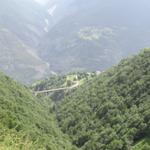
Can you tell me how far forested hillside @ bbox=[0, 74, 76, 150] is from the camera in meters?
28.2

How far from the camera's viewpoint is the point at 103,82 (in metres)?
182

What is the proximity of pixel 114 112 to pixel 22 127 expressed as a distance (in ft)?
183

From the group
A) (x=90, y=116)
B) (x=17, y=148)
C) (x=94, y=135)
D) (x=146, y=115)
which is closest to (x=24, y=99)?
(x=90, y=116)

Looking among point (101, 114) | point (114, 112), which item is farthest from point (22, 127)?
point (101, 114)

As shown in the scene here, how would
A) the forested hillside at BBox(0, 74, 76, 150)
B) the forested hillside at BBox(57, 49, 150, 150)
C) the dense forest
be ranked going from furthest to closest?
the forested hillside at BBox(57, 49, 150, 150) < the dense forest < the forested hillside at BBox(0, 74, 76, 150)

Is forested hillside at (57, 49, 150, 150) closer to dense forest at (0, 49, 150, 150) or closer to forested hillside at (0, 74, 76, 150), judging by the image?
dense forest at (0, 49, 150, 150)

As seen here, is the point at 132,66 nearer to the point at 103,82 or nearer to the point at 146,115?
the point at 103,82

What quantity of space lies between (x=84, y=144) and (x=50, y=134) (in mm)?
12494

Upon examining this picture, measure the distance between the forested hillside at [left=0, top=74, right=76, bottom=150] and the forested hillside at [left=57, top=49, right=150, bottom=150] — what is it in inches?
309

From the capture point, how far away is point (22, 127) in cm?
9262

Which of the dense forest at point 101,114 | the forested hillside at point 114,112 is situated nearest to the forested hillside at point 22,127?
the dense forest at point 101,114

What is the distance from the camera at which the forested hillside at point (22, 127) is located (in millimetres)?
28209

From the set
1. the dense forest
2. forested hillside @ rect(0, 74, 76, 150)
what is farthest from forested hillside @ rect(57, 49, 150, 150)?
forested hillside @ rect(0, 74, 76, 150)

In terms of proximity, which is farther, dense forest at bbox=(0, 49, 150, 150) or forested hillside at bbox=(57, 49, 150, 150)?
forested hillside at bbox=(57, 49, 150, 150)
